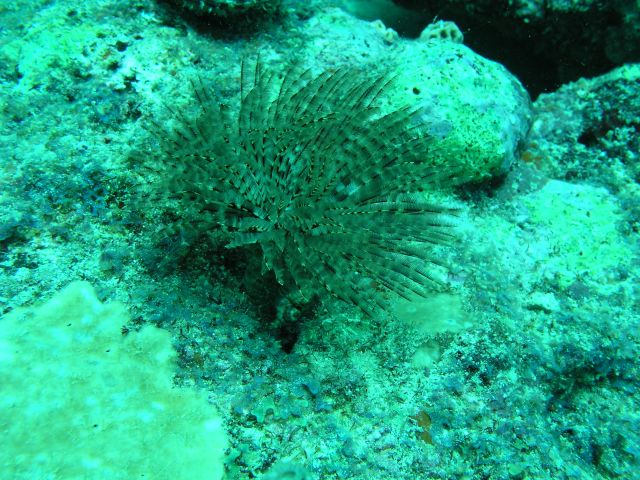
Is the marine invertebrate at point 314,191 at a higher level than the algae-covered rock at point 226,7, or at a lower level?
lower

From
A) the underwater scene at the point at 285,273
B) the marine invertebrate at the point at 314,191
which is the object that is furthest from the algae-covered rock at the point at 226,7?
the marine invertebrate at the point at 314,191

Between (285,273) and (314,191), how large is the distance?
0.63m

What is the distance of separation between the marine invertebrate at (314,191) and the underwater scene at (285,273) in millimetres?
19

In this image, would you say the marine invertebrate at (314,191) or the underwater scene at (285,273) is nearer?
the underwater scene at (285,273)

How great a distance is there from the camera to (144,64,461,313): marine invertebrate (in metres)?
2.63

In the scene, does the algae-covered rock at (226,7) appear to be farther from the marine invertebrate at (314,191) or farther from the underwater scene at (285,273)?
the marine invertebrate at (314,191)

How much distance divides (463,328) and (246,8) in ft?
12.7

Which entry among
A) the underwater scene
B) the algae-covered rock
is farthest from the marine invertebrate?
the algae-covered rock

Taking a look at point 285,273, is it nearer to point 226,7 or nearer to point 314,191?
point 314,191

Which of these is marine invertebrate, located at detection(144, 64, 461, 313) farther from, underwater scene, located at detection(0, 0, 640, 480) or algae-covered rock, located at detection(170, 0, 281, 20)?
algae-covered rock, located at detection(170, 0, 281, 20)

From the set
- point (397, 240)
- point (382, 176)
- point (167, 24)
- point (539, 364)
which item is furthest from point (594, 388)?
point (167, 24)

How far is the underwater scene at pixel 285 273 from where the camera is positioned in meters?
2.41

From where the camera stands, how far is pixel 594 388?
3.30 m

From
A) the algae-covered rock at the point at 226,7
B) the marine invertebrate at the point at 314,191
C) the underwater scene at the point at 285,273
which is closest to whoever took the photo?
the underwater scene at the point at 285,273
